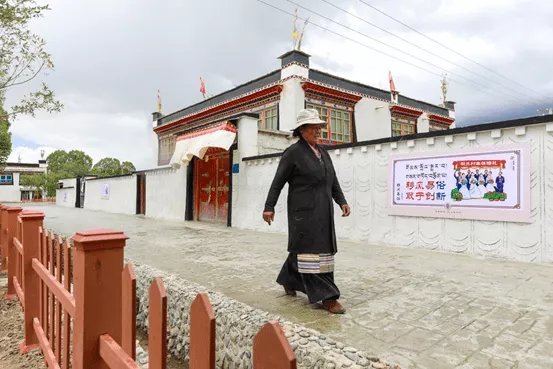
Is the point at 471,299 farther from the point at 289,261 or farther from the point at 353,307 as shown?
the point at 289,261

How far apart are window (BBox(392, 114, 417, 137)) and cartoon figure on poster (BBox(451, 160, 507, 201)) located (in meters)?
13.2

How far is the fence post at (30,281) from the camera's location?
10.6 feet

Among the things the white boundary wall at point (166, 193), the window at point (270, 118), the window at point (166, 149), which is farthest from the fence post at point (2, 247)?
the window at point (166, 149)

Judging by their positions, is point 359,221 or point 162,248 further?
point 359,221

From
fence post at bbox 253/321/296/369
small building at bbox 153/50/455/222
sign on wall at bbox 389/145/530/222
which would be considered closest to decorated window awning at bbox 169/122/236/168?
small building at bbox 153/50/455/222

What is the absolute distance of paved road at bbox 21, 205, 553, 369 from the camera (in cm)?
244

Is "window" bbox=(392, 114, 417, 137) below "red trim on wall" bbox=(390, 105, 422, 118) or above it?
below

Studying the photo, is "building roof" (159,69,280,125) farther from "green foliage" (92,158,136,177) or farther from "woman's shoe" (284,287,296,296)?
"green foliage" (92,158,136,177)

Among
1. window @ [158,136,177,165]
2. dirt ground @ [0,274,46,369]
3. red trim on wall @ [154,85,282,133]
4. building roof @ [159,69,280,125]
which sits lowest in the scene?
dirt ground @ [0,274,46,369]

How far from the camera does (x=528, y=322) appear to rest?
2.95 meters

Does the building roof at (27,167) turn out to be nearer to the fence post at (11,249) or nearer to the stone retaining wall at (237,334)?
the fence post at (11,249)

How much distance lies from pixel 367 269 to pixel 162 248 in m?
3.99

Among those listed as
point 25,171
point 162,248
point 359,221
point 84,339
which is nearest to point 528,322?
point 84,339

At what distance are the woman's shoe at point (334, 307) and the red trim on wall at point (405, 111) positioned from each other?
1702 centimetres
